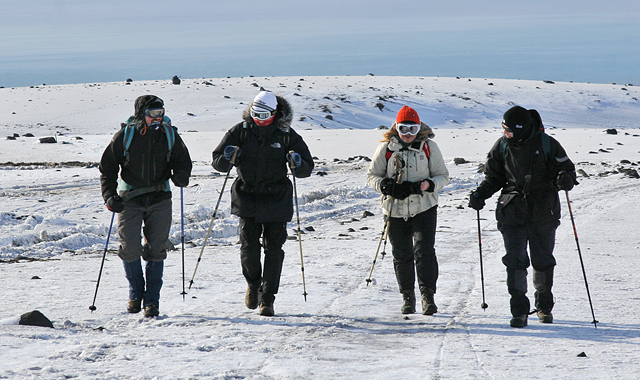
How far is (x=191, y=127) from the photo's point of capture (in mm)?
37875

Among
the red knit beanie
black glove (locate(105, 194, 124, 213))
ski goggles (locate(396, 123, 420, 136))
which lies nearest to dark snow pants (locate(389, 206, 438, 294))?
ski goggles (locate(396, 123, 420, 136))

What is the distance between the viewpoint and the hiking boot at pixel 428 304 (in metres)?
5.58

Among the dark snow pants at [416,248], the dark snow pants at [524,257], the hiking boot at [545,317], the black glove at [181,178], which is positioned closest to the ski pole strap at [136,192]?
the black glove at [181,178]

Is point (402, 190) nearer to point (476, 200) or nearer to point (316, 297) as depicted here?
point (476, 200)

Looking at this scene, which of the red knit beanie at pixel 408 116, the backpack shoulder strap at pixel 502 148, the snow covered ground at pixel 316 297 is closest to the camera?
the snow covered ground at pixel 316 297

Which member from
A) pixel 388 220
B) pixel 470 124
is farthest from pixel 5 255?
pixel 470 124

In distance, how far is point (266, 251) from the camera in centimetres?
553

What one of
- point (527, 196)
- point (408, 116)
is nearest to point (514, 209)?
point (527, 196)

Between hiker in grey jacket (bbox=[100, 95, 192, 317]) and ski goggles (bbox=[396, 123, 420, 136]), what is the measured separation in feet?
6.26

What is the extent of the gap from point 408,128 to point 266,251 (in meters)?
1.64

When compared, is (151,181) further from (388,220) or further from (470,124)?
(470,124)

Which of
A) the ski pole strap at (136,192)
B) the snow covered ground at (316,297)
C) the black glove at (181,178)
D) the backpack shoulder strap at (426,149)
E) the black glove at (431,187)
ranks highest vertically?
the backpack shoulder strap at (426,149)

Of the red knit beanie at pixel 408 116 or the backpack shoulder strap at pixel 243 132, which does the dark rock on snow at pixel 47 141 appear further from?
the red knit beanie at pixel 408 116

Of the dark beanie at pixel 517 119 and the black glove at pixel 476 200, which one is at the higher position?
the dark beanie at pixel 517 119
